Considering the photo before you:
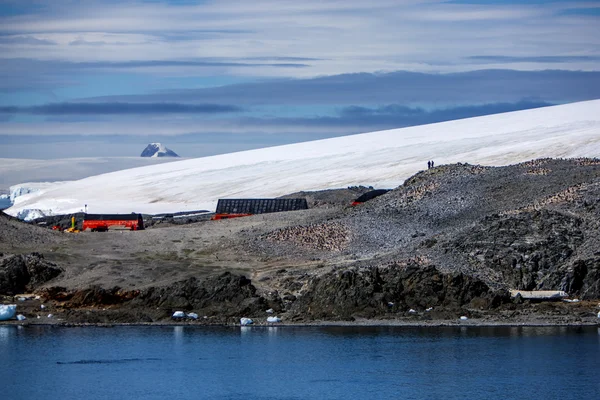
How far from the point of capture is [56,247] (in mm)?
45500

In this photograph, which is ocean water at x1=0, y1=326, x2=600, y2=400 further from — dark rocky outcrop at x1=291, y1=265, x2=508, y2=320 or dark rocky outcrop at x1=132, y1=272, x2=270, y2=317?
dark rocky outcrop at x1=132, y1=272, x2=270, y2=317

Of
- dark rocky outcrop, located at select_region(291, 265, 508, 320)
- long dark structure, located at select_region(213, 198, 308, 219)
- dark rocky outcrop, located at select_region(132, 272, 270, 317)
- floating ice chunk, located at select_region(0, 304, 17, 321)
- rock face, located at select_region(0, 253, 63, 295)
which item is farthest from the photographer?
long dark structure, located at select_region(213, 198, 308, 219)

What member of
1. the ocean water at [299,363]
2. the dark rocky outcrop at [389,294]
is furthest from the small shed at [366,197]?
the ocean water at [299,363]

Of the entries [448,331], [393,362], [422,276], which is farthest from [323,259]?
[393,362]

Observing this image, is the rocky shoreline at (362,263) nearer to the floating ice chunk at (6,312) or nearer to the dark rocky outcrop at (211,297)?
the dark rocky outcrop at (211,297)

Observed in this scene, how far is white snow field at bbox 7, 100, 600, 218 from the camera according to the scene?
78.1m

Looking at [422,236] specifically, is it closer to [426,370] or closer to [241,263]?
[241,263]

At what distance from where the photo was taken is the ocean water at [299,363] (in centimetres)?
2816

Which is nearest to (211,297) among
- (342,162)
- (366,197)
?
(366,197)

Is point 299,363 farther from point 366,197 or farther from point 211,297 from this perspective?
point 366,197

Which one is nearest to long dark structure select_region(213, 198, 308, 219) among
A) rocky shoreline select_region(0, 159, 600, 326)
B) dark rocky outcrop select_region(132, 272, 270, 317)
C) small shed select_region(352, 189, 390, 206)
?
small shed select_region(352, 189, 390, 206)

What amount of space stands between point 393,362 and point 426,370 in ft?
4.04

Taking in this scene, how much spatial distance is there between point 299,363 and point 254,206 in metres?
27.1

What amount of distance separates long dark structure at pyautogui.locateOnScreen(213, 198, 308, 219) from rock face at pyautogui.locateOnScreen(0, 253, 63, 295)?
52.4 ft
